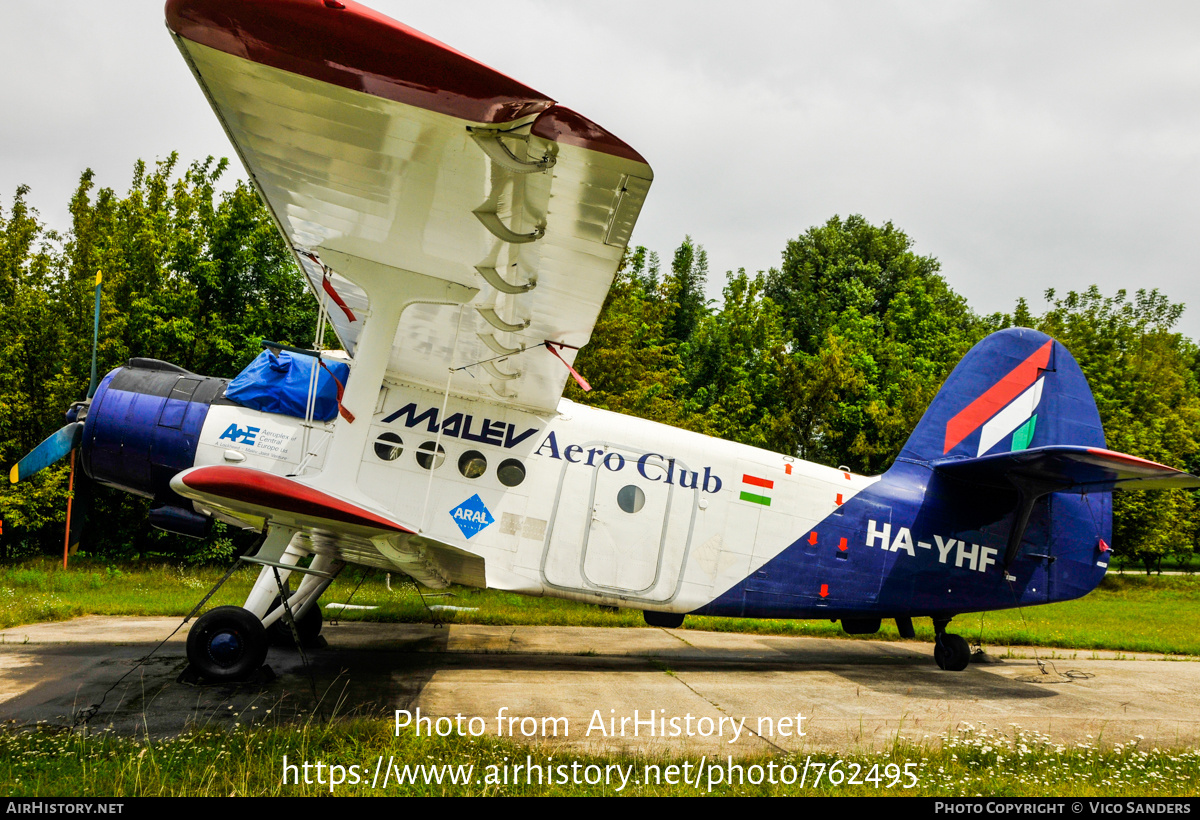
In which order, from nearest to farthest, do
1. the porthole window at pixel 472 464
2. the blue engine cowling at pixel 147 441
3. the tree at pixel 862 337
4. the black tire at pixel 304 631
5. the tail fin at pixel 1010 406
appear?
the blue engine cowling at pixel 147 441 < the porthole window at pixel 472 464 < the black tire at pixel 304 631 < the tail fin at pixel 1010 406 < the tree at pixel 862 337

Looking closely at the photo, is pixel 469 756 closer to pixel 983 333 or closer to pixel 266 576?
pixel 266 576

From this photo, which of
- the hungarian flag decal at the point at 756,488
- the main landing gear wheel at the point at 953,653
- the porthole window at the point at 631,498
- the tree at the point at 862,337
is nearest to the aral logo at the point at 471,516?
the porthole window at the point at 631,498

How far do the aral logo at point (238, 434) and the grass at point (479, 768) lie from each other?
2982 millimetres

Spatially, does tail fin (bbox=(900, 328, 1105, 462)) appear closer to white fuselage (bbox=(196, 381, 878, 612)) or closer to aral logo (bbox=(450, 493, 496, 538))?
white fuselage (bbox=(196, 381, 878, 612))

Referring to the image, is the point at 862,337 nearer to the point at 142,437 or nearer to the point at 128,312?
the point at 128,312

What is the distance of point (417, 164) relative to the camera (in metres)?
4.34

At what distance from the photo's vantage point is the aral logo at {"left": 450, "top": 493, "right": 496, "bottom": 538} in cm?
734

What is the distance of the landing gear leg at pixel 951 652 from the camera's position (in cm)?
906

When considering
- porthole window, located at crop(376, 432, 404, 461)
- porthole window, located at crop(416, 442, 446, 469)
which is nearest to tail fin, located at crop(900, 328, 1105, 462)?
porthole window, located at crop(416, 442, 446, 469)

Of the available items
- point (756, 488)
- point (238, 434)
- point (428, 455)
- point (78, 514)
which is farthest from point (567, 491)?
point (78, 514)

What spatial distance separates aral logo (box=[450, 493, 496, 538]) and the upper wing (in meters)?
1.63

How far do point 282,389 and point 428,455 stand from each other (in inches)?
65.2

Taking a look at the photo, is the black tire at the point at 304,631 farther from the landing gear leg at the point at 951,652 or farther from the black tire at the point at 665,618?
the landing gear leg at the point at 951,652
